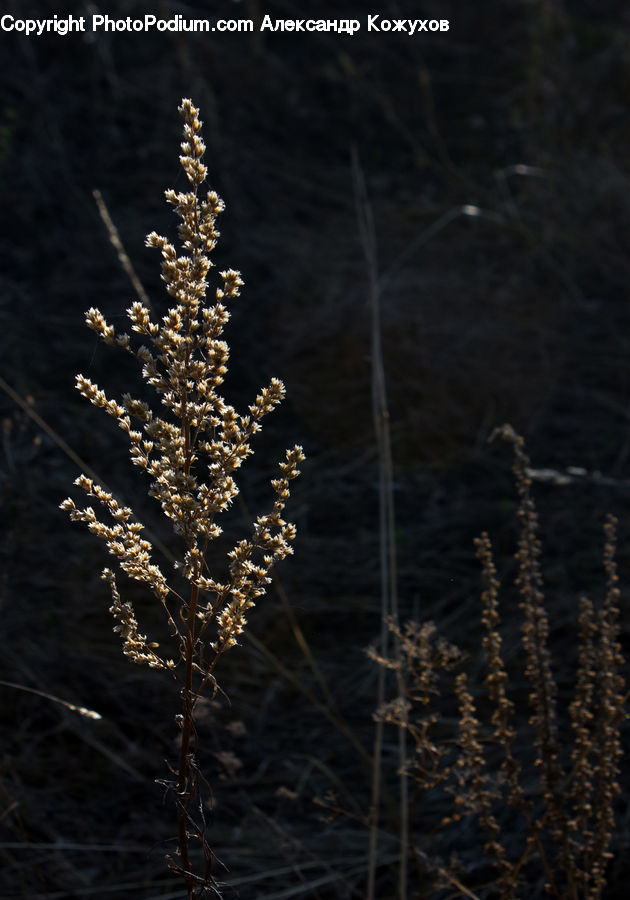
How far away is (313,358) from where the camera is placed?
13.9ft

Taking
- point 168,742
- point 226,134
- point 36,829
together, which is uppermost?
point 226,134

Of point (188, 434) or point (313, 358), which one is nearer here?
point (188, 434)

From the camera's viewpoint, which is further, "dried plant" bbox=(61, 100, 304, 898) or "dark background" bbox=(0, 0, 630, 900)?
"dark background" bbox=(0, 0, 630, 900)

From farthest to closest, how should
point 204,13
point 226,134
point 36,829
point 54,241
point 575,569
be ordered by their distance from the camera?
point 204,13
point 226,134
point 54,241
point 575,569
point 36,829

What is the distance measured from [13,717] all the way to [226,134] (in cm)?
377

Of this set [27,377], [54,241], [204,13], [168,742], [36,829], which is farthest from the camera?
[204,13]

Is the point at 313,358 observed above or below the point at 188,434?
above

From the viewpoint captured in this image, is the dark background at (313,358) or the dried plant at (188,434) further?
the dark background at (313,358)

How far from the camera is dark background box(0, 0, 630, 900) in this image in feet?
8.48

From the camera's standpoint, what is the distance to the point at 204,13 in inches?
220

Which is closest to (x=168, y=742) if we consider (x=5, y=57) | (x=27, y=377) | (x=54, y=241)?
(x=27, y=377)

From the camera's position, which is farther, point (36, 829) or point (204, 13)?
point (204, 13)

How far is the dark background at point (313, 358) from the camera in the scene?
2.58m

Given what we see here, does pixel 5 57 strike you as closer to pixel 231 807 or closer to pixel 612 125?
pixel 612 125
